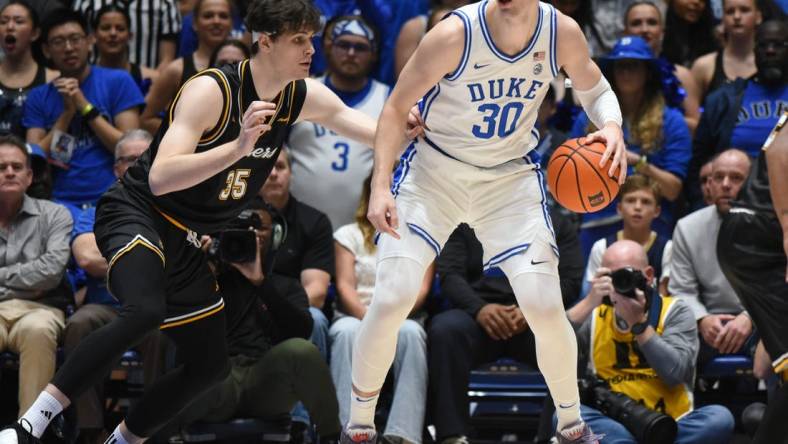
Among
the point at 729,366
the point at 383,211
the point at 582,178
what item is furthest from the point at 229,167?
the point at 729,366

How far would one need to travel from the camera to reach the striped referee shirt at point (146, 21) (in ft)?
29.0

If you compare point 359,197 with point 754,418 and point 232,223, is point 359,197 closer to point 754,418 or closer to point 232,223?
point 232,223

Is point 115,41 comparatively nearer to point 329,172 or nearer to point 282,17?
point 329,172

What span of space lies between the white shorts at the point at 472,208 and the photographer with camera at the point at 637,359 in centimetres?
144

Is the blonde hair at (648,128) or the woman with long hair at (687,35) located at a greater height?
the woman with long hair at (687,35)

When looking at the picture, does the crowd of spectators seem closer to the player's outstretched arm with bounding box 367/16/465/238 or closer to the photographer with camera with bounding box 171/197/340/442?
the photographer with camera with bounding box 171/197/340/442

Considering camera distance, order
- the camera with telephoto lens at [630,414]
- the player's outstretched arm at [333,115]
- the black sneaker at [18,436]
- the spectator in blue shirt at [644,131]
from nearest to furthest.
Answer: the black sneaker at [18,436], the player's outstretched arm at [333,115], the camera with telephoto lens at [630,414], the spectator in blue shirt at [644,131]

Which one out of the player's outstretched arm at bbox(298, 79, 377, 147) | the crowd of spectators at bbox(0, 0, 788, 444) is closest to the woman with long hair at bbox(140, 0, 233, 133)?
the crowd of spectators at bbox(0, 0, 788, 444)

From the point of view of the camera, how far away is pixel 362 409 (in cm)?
507

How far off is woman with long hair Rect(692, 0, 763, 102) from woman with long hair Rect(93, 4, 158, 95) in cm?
388

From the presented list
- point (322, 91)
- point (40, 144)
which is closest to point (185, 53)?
point (40, 144)

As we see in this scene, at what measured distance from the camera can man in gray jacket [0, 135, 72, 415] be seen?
21.1 feet

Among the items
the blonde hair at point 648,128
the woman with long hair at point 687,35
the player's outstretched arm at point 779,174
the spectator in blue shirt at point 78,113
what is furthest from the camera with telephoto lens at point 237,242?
the woman with long hair at point 687,35

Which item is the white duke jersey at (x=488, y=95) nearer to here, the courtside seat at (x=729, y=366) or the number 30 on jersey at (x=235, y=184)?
the number 30 on jersey at (x=235, y=184)
